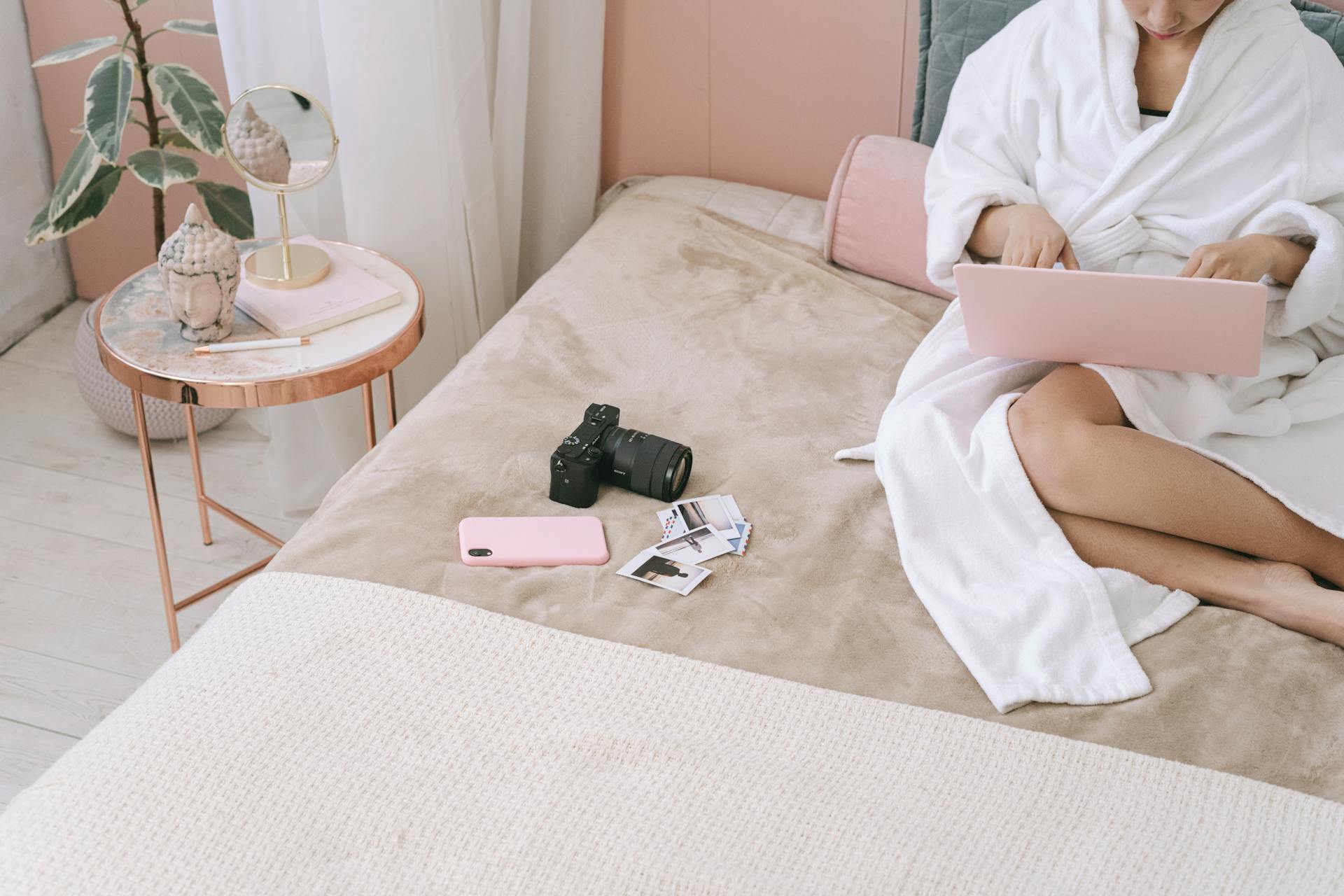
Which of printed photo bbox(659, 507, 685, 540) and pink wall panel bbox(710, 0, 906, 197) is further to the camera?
pink wall panel bbox(710, 0, 906, 197)

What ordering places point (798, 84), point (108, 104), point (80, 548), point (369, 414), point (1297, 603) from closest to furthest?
point (1297, 603), point (369, 414), point (108, 104), point (80, 548), point (798, 84)

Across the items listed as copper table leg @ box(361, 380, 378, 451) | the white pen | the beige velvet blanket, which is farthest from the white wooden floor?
the beige velvet blanket

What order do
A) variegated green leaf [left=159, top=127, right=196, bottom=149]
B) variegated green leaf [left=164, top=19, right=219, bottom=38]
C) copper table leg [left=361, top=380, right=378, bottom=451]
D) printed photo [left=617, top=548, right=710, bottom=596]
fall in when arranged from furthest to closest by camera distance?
variegated green leaf [left=159, top=127, right=196, bottom=149] → variegated green leaf [left=164, top=19, right=219, bottom=38] → copper table leg [left=361, top=380, right=378, bottom=451] → printed photo [left=617, top=548, right=710, bottom=596]

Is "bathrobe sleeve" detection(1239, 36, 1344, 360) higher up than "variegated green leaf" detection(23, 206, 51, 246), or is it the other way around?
"bathrobe sleeve" detection(1239, 36, 1344, 360)

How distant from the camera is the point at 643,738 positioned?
Answer: 0.94m

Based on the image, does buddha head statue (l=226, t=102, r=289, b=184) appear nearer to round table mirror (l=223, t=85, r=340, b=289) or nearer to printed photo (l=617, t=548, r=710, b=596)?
round table mirror (l=223, t=85, r=340, b=289)

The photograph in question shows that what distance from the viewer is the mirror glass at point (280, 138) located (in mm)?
1456

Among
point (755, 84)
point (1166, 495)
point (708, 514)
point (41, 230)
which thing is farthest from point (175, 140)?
point (1166, 495)

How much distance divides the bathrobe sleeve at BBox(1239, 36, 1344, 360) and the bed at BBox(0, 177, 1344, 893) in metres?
0.44

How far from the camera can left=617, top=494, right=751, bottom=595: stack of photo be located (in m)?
1.14

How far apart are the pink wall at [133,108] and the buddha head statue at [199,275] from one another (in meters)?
0.95

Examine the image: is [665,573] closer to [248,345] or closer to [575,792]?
[575,792]

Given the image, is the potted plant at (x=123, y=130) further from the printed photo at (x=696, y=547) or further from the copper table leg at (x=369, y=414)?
the printed photo at (x=696, y=547)

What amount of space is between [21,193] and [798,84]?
1.56 m
